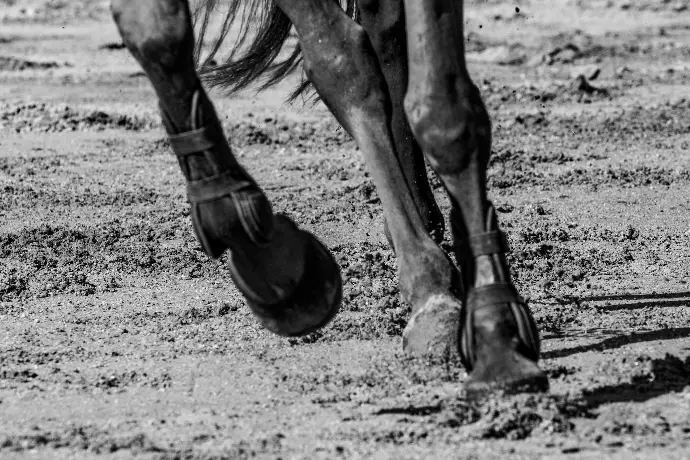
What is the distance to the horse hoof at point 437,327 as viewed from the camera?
11.7ft

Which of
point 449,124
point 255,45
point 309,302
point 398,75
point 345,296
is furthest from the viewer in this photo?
point 255,45

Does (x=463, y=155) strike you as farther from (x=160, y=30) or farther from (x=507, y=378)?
(x=160, y=30)

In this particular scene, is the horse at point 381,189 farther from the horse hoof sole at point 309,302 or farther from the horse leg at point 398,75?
the horse leg at point 398,75

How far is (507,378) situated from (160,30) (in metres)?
A: 1.19

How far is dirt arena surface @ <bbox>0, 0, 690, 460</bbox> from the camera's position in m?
3.02

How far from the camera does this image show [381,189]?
3.74m

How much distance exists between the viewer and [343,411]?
323 cm

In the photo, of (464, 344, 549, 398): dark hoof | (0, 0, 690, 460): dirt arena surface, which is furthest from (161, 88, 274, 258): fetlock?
(464, 344, 549, 398): dark hoof

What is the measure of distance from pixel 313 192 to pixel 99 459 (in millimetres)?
4508

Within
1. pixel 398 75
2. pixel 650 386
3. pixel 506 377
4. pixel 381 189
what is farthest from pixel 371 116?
pixel 650 386

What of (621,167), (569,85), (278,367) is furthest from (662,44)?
(278,367)

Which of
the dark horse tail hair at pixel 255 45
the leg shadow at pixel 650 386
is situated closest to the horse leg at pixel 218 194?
the leg shadow at pixel 650 386

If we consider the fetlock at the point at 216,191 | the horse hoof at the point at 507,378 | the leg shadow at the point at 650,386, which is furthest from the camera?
the fetlock at the point at 216,191

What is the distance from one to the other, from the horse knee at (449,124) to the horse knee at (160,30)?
23.1 inches
